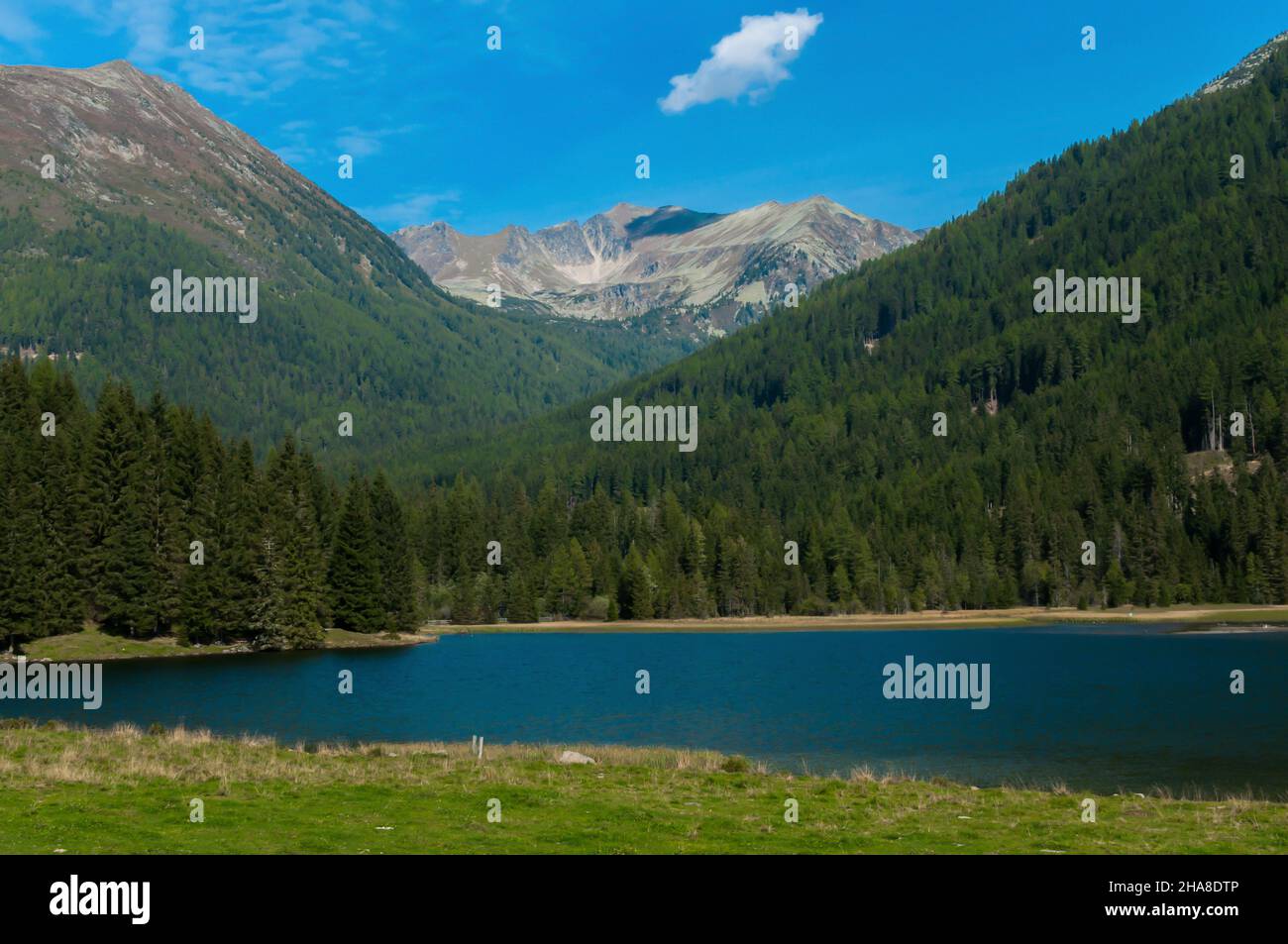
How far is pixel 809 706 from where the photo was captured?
73750 millimetres

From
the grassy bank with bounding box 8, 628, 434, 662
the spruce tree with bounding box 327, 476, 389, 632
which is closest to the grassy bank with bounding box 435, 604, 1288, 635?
the spruce tree with bounding box 327, 476, 389, 632

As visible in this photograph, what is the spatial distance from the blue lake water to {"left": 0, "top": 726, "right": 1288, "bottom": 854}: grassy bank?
11200 mm

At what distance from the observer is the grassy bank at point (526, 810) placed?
25.2 metres

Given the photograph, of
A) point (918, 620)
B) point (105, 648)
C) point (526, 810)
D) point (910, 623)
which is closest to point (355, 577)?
point (105, 648)

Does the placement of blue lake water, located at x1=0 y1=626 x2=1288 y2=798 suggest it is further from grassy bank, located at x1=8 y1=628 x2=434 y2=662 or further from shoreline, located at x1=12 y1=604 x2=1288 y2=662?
Result: shoreline, located at x1=12 y1=604 x2=1288 y2=662

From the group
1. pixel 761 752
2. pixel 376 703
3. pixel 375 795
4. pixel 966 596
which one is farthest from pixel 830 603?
pixel 375 795

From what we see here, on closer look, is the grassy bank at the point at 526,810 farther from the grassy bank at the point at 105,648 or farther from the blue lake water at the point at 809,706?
the grassy bank at the point at 105,648

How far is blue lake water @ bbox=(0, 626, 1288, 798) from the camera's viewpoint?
51.5 metres

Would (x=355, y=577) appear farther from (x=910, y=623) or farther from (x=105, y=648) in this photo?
(x=910, y=623)

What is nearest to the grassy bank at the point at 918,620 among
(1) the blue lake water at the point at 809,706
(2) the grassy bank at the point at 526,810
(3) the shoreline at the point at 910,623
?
(3) the shoreline at the point at 910,623

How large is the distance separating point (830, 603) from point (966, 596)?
86.5ft

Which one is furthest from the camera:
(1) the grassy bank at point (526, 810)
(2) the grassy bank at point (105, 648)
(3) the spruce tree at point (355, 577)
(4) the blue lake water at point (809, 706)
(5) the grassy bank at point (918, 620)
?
(5) the grassy bank at point (918, 620)

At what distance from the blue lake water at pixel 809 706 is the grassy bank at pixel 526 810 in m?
11.2
